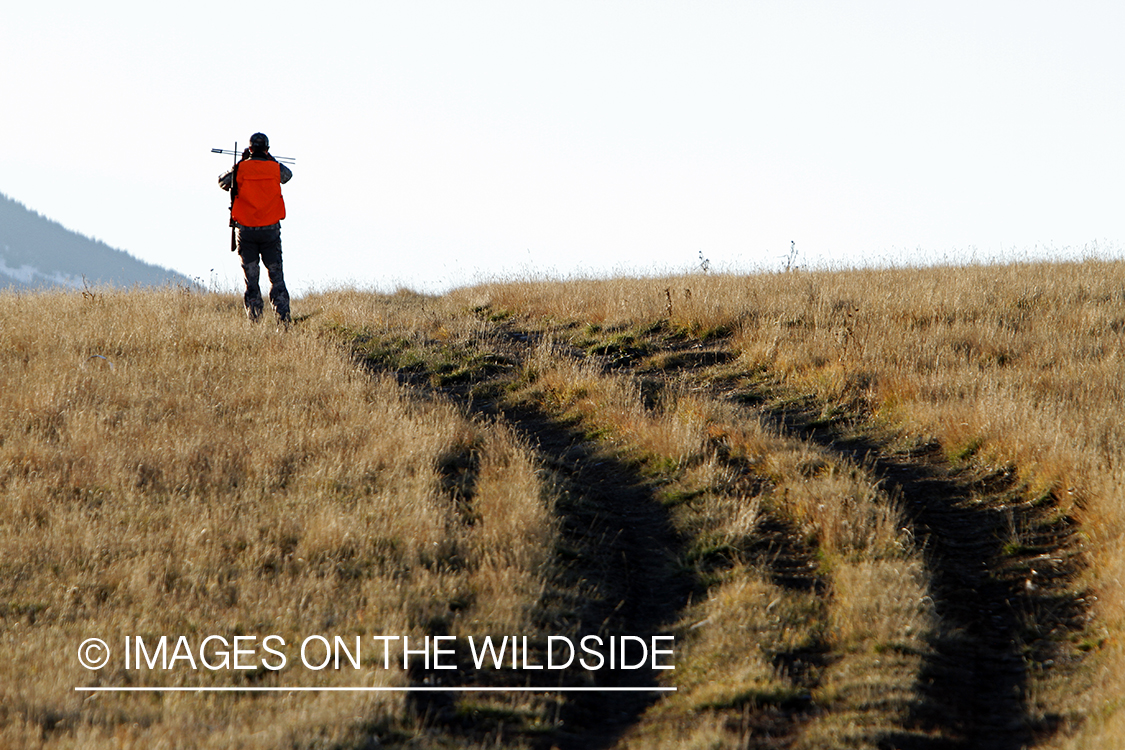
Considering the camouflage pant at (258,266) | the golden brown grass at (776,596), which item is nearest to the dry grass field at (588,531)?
the golden brown grass at (776,596)

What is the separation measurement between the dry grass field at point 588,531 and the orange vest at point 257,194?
183cm

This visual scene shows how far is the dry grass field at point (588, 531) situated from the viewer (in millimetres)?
4566

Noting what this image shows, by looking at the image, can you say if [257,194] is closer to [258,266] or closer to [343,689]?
[258,266]

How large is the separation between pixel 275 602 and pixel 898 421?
19.6ft

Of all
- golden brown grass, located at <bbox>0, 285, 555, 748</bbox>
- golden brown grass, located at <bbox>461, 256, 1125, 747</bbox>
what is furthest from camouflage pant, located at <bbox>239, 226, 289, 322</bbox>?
golden brown grass, located at <bbox>461, 256, 1125, 747</bbox>

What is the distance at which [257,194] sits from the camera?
41.3 feet

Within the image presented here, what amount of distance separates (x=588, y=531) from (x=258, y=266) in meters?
8.55

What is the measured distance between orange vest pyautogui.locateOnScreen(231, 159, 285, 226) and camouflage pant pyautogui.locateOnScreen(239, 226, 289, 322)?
16cm

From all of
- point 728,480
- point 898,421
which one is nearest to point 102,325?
point 728,480

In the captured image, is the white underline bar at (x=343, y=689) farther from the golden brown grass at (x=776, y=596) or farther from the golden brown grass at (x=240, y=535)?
the golden brown grass at (x=776, y=596)

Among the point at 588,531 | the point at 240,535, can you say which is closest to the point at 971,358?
the point at 588,531

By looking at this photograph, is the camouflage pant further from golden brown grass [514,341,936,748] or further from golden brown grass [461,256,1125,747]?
golden brown grass [514,341,936,748]

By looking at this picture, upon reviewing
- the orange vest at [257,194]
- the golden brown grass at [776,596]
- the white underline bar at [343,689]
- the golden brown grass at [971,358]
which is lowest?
the white underline bar at [343,689]

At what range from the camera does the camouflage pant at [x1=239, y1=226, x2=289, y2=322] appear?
1285 cm
